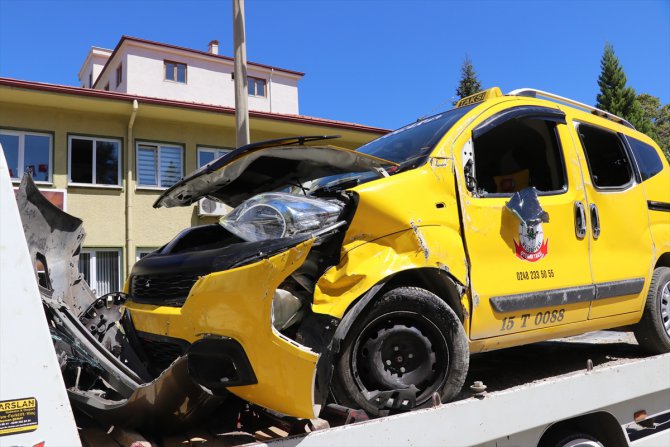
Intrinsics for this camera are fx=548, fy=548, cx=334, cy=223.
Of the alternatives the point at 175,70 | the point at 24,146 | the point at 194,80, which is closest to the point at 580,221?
the point at 24,146

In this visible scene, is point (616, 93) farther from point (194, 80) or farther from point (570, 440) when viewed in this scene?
point (570, 440)

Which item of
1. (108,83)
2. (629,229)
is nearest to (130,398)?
(629,229)

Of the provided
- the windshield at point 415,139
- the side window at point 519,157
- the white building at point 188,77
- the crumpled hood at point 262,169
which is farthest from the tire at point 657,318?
the white building at point 188,77

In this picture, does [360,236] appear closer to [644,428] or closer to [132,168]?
[644,428]

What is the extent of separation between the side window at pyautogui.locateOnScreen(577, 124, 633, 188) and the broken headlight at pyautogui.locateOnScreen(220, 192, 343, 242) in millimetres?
2457

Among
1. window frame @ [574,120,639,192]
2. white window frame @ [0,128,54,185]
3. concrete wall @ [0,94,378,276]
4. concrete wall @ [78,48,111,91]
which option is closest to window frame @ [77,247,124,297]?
concrete wall @ [0,94,378,276]

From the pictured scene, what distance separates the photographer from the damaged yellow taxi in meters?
2.31

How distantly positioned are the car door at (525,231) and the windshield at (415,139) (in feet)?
0.57

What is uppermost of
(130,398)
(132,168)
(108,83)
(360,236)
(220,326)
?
(108,83)

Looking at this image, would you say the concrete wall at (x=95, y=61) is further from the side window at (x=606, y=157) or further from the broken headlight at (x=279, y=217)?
the broken headlight at (x=279, y=217)

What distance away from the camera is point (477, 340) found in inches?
126

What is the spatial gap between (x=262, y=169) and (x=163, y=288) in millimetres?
882

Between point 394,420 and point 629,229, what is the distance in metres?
2.74

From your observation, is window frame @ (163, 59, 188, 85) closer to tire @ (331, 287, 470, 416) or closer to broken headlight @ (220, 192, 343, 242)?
broken headlight @ (220, 192, 343, 242)
